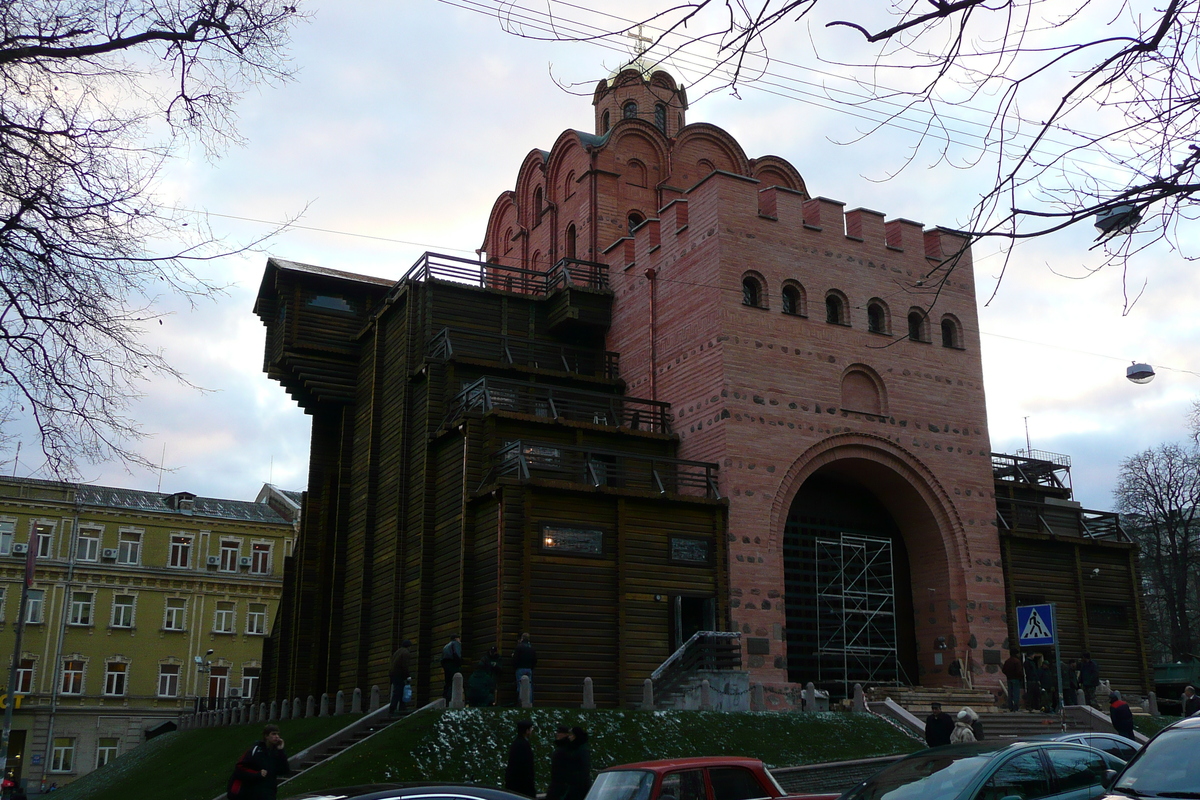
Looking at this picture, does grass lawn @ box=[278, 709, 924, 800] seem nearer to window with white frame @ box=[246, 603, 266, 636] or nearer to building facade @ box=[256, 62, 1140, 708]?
building facade @ box=[256, 62, 1140, 708]

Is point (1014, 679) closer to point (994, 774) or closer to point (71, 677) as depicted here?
point (994, 774)

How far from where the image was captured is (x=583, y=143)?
34594 millimetres

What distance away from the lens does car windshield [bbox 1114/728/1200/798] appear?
7332mm

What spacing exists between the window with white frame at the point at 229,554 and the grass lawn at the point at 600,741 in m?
34.6

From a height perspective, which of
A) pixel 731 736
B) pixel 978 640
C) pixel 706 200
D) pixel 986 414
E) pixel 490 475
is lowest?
pixel 731 736

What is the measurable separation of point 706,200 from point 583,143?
26.4 ft

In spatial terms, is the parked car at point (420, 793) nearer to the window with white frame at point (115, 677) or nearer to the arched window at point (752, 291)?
the arched window at point (752, 291)

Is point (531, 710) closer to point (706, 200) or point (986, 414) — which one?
point (706, 200)

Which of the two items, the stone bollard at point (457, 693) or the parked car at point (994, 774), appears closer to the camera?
the parked car at point (994, 774)

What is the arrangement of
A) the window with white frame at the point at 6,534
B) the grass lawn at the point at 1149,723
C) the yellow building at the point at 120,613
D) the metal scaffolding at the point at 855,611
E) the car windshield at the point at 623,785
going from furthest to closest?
1. the window with white frame at the point at 6,534
2. the yellow building at the point at 120,613
3. the metal scaffolding at the point at 855,611
4. the grass lawn at the point at 1149,723
5. the car windshield at the point at 623,785

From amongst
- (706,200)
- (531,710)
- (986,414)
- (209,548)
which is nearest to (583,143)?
(706,200)

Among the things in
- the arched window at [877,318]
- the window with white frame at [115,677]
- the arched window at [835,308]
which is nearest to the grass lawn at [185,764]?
the window with white frame at [115,677]

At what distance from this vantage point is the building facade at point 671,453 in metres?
23.9

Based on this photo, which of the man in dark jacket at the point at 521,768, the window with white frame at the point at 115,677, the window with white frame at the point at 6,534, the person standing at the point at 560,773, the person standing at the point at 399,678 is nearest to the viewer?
the person standing at the point at 560,773
